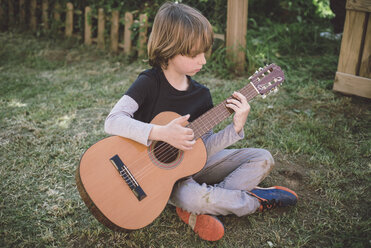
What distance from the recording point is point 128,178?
1.77m

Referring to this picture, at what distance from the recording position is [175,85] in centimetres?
215

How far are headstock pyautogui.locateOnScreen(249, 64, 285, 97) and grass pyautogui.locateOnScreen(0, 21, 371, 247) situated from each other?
30.9 inches

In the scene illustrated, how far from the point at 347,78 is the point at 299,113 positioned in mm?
715

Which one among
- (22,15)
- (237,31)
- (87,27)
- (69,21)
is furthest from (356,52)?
(22,15)

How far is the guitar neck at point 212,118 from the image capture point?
1965 mm

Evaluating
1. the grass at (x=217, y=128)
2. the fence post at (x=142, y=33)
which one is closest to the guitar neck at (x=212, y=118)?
the grass at (x=217, y=128)

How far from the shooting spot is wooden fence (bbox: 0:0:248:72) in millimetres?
3977

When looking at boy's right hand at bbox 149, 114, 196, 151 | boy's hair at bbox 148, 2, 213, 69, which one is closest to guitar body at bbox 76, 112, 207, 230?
boy's right hand at bbox 149, 114, 196, 151

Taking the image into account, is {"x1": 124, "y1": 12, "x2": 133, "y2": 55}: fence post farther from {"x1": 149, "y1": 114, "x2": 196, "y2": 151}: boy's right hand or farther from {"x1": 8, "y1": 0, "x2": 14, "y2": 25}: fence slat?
{"x1": 149, "y1": 114, "x2": 196, "y2": 151}: boy's right hand

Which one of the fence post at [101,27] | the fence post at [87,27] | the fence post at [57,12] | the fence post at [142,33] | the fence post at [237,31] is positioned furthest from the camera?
the fence post at [57,12]

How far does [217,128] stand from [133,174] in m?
1.47

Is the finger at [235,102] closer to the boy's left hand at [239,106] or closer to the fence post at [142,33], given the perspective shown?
the boy's left hand at [239,106]

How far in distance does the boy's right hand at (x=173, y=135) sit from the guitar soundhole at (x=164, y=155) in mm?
99

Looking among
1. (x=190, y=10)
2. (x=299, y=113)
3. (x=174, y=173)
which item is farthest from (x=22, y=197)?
(x=299, y=113)
